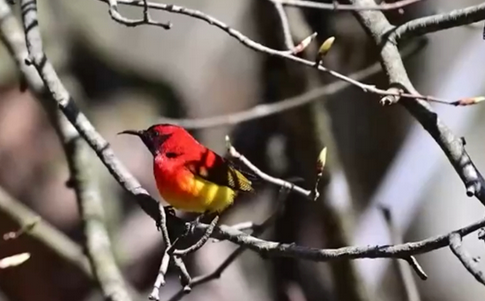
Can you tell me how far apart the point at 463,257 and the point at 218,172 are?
690 millimetres

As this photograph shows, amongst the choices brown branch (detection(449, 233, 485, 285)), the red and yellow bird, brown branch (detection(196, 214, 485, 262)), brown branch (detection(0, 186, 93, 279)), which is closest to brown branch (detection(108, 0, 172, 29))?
the red and yellow bird

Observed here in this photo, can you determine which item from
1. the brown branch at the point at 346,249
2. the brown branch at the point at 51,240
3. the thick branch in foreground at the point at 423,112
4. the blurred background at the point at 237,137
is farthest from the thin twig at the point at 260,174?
the blurred background at the point at 237,137

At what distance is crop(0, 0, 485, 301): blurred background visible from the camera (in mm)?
2838

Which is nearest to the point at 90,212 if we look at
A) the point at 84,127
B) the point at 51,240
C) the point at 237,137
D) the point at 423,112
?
the point at 51,240

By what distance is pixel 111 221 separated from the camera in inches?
121

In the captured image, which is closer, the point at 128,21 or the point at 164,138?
the point at 128,21

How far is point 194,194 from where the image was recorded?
156 centimetres

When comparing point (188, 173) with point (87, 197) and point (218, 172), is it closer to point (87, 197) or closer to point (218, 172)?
point (218, 172)

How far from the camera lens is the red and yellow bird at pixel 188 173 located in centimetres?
155

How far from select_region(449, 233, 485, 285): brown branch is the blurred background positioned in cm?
161

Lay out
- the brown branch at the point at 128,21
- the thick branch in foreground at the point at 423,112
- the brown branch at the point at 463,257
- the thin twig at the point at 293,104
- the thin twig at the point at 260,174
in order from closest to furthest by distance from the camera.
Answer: the brown branch at the point at 463,257
the thick branch in foreground at the point at 423,112
the brown branch at the point at 128,21
the thin twig at the point at 260,174
the thin twig at the point at 293,104

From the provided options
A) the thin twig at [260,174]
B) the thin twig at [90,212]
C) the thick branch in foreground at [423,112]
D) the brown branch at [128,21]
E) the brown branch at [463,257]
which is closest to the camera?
the brown branch at [463,257]

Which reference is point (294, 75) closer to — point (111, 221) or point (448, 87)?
point (448, 87)

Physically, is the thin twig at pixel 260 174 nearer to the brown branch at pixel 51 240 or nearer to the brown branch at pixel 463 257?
the brown branch at pixel 463 257
